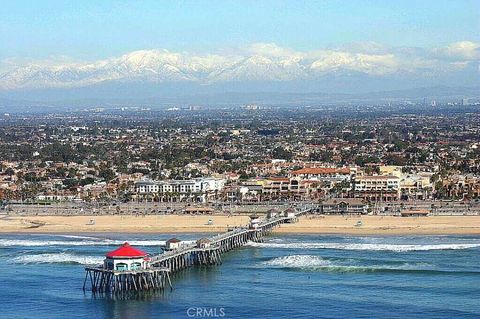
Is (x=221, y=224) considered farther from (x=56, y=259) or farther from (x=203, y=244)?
(x=56, y=259)

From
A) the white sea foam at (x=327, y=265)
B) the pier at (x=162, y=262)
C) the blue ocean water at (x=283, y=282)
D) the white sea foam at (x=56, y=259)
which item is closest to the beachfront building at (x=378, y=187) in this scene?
the pier at (x=162, y=262)

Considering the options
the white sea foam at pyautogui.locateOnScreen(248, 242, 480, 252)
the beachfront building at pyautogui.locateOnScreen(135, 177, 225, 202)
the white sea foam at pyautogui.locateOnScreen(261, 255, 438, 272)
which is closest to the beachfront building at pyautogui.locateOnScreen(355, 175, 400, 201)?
the beachfront building at pyautogui.locateOnScreen(135, 177, 225, 202)

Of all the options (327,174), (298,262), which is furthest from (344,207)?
(298,262)

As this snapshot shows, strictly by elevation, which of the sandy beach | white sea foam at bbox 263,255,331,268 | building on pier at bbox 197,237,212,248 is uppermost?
building on pier at bbox 197,237,212,248

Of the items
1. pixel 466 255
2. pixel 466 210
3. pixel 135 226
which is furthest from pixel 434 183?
pixel 466 255

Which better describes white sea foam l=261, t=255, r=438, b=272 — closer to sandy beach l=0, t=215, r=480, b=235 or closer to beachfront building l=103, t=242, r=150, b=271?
beachfront building l=103, t=242, r=150, b=271

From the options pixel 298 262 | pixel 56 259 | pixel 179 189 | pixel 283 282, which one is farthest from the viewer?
pixel 179 189

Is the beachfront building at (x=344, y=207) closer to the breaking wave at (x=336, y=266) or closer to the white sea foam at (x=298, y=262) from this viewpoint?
the white sea foam at (x=298, y=262)
